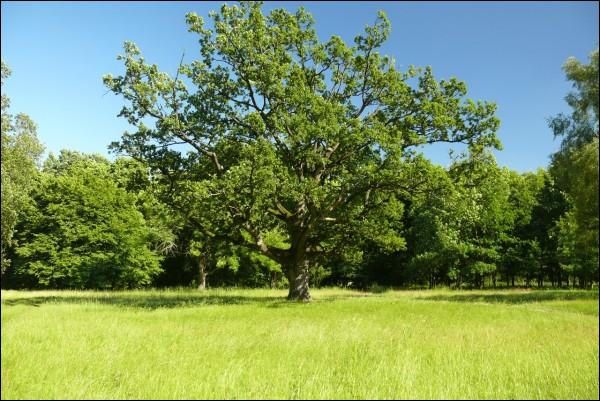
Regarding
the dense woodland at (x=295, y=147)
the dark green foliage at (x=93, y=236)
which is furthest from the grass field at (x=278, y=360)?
the dark green foliage at (x=93, y=236)

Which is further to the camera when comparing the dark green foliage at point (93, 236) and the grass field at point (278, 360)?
the dark green foliage at point (93, 236)

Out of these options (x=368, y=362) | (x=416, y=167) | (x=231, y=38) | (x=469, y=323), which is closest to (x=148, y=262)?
(x=231, y=38)

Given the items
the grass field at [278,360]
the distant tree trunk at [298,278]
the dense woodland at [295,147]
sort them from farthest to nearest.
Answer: the distant tree trunk at [298,278]
the dense woodland at [295,147]
the grass field at [278,360]

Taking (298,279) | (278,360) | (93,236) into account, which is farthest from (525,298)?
(93,236)

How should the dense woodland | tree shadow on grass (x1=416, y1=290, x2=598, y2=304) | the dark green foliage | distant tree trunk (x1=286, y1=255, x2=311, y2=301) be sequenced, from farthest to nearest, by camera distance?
the dark green foliage → tree shadow on grass (x1=416, y1=290, x2=598, y2=304) → distant tree trunk (x1=286, y1=255, x2=311, y2=301) → the dense woodland

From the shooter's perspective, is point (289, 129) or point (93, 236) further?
point (93, 236)

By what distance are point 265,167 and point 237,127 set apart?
228 inches

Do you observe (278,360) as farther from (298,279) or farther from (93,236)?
(93,236)

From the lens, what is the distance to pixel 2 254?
4711 millimetres

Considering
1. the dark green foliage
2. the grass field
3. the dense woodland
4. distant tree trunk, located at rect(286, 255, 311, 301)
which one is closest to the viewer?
the grass field

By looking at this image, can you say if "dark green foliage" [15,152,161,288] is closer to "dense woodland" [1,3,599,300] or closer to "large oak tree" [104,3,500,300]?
"dense woodland" [1,3,599,300]

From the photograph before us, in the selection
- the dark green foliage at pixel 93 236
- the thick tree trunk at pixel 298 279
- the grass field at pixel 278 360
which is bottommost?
the grass field at pixel 278 360

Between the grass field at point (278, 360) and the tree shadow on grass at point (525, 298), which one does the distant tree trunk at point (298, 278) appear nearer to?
the tree shadow on grass at point (525, 298)

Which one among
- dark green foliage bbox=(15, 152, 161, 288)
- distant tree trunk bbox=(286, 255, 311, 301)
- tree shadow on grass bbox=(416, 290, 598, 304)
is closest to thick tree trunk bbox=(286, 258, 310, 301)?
distant tree trunk bbox=(286, 255, 311, 301)
